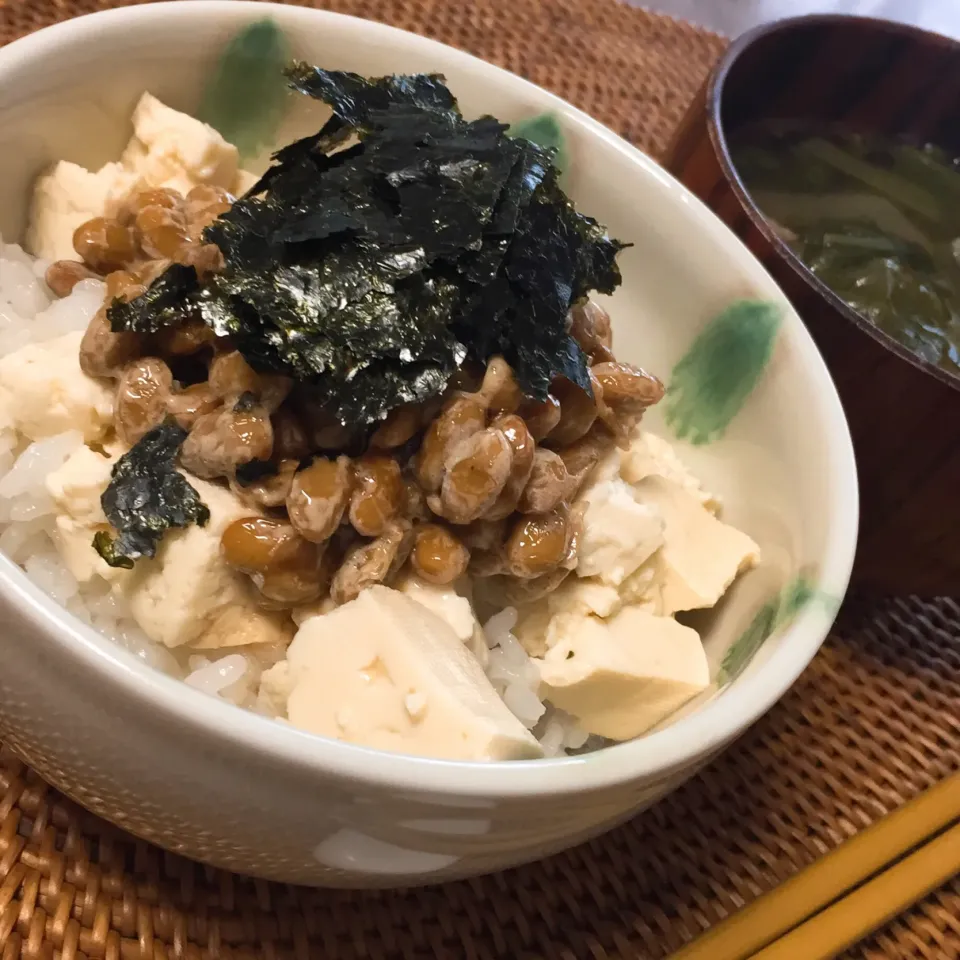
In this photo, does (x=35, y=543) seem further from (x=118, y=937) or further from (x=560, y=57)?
(x=560, y=57)

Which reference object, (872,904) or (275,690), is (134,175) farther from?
(872,904)

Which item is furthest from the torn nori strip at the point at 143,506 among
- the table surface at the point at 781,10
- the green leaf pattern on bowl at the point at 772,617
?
the table surface at the point at 781,10

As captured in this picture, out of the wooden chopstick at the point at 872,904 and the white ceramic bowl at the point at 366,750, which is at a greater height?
the white ceramic bowl at the point at 366,750

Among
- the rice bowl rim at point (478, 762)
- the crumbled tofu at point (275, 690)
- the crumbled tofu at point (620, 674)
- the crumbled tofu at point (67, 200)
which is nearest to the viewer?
the rice bowl rim at point (478, 762)

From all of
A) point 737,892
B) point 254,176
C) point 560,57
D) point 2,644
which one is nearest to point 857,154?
point 560,57

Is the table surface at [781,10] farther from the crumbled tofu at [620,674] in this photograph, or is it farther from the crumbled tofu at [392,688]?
the crumbled tofu at [392,688]

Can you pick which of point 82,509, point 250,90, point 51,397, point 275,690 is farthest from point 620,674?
point 250,90
